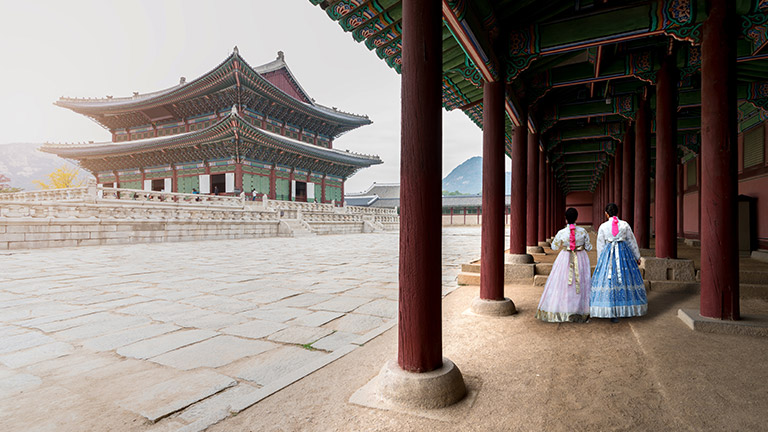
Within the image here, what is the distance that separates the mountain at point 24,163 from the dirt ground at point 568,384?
157 metres

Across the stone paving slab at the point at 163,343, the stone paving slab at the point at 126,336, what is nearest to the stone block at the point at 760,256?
the stone paving slab at the point at 163,343

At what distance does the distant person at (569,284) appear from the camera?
3.85m

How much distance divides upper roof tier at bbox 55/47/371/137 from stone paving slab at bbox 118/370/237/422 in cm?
2462

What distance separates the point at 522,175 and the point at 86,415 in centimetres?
562

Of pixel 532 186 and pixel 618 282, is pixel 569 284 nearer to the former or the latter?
pixel 618 282

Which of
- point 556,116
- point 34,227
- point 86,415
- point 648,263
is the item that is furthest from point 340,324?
point 34,227

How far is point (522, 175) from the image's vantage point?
5.88 metres

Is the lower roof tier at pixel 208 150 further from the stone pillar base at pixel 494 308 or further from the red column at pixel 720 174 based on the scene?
the red column at pixel 720 174

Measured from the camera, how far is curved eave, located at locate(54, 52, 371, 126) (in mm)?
24078

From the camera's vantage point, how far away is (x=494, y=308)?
412cm

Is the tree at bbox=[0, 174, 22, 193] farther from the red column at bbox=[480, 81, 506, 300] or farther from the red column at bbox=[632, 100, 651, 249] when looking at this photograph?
the red column at bbox=[632, 100, 651, 249]

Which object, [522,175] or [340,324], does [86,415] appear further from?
[522,175]

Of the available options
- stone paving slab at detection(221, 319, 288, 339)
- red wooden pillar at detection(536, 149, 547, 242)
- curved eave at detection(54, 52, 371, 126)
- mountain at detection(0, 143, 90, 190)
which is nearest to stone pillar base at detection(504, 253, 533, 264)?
stone paving slab at detection(221, 319, 288, 339)

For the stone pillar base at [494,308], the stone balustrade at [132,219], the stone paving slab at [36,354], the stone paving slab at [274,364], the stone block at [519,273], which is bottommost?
the stone paving slab at [274,364]
